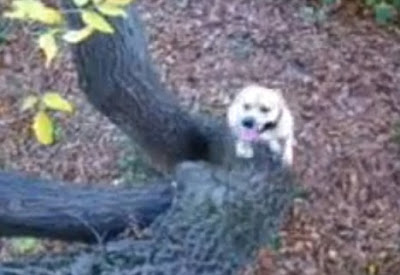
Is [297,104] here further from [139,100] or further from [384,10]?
[139,100]

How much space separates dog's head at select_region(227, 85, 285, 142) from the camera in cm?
313

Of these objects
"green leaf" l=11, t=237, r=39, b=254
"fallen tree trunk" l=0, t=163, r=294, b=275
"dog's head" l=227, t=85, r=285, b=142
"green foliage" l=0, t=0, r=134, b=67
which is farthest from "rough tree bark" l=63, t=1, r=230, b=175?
"green foliage" l=0, t=0, r=134, b=67

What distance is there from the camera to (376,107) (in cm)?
561

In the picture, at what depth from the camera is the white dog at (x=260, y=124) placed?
10.3 ft

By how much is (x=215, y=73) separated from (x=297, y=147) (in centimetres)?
71

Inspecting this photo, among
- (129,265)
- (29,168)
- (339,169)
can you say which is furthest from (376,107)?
(129,265)

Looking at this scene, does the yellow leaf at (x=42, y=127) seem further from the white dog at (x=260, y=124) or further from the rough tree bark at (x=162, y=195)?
the white dog at (x=260, y=124)

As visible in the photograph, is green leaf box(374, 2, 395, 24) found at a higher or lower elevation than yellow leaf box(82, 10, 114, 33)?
lower

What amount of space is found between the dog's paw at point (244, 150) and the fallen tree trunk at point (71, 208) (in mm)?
227

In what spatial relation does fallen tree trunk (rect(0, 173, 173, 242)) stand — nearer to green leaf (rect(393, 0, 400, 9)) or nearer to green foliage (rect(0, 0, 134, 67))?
green foliage (rect(0, 0, 134, 67))

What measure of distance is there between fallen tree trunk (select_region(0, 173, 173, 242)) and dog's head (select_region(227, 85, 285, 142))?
288mm

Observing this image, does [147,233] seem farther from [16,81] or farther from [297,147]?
[16,81]

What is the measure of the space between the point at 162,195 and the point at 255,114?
340 mm

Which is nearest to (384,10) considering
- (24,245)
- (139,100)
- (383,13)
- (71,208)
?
(383,13)
